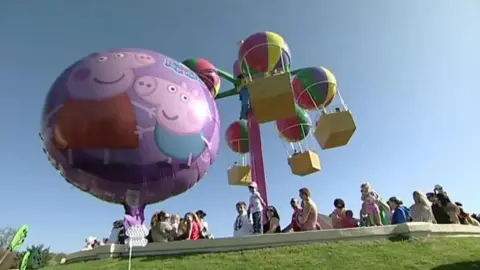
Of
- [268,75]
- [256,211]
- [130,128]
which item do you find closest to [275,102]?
[268,75]

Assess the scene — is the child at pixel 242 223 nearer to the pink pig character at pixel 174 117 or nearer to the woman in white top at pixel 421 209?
the pink pig character at pixel 174 117

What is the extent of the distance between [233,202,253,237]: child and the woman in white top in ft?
12.6

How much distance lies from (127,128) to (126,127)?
0.03 m

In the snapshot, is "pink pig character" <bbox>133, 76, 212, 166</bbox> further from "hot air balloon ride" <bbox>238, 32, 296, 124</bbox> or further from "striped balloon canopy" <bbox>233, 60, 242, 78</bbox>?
"striped balloon canopy" <bbox>233, 60, 242, 78</bbox>

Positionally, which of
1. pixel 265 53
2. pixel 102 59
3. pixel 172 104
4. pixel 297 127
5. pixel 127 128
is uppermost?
pixel 265 53

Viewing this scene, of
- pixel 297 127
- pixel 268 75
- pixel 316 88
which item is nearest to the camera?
pixel 268 75

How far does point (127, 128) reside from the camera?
8.33 metres

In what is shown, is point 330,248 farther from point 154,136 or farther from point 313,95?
point 313,95

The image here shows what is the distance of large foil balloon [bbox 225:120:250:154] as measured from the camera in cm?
1852

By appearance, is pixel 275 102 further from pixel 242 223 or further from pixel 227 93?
pixel 227 93

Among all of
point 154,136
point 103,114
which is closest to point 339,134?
point 154,136

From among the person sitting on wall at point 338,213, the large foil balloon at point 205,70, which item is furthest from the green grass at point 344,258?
the large foil balloon at point 205,70

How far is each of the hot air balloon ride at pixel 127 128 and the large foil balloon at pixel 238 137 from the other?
347 inches

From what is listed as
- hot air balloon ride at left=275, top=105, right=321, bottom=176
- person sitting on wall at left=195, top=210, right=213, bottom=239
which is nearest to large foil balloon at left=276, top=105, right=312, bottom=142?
hot air balloon ride at left=275, top=105, right=321, bottom=176
